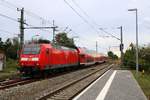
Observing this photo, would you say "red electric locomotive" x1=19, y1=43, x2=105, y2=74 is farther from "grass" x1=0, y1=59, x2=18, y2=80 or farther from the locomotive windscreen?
"grass" x1=0, y1=59, x2=18, y2=80

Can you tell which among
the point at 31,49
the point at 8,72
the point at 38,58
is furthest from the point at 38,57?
the point at 8,72

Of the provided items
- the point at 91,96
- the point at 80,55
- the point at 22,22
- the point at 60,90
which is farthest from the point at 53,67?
the point at 80,55

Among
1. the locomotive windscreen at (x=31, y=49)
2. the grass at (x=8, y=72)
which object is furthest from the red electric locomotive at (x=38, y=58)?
the grass at (x=8, y=72)

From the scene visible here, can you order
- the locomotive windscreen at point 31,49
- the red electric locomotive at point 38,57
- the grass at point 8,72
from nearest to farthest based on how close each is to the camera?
the red electric locomotive at point 38,57
the grass at point 8,72
the locomotive windscreen at point 31,49

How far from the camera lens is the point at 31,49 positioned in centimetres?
2962

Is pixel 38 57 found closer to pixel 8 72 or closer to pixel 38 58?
pixel 38 58

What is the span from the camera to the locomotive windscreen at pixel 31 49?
29.3 m

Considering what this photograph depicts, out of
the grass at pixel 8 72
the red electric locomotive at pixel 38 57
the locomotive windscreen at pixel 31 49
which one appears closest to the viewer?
the red electric locomotive at pixel 38 57

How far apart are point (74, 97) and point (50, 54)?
1480cm

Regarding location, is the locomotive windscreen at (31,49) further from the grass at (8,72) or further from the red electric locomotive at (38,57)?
the grass at (8,72)

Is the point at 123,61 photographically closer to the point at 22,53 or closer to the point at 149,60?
the point at 149,60

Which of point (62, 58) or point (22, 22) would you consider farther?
point (22, 22)

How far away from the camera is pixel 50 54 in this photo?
31.0 m

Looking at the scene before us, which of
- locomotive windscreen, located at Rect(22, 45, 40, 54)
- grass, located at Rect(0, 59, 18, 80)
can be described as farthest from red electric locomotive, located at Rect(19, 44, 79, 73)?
grass, located at Rect(0, 59, 18, 80)
